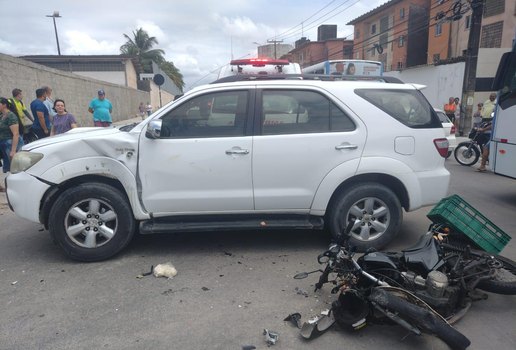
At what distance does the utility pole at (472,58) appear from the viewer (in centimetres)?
1547

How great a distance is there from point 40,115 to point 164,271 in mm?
6011

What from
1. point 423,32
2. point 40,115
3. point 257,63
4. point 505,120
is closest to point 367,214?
point 505,120

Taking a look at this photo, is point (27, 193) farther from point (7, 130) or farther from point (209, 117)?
point (7, 130)

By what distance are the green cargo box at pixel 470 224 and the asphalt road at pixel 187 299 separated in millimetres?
508

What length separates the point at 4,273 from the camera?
410 centimetres

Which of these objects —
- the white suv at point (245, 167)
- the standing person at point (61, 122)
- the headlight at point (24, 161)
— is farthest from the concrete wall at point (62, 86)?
the white suv at point (245, 167)

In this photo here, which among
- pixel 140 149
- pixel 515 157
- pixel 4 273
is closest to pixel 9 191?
pixel 4 273

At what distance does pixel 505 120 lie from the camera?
682 centimetres

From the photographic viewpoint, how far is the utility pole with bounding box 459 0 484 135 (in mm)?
15469

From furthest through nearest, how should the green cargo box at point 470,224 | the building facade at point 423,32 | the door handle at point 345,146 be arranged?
the building facade at point 423,32 → the door handle at point 345,146 → the green cargo box at point 470,224

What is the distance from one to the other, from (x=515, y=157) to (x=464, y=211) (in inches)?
141

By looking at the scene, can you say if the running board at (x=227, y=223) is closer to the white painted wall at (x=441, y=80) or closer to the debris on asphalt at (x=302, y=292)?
the debris on asphalt at (x=302, y=292)

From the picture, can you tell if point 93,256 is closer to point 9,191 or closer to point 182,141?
point 9,191

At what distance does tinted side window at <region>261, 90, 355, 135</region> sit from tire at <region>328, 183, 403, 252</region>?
29.1 inches
